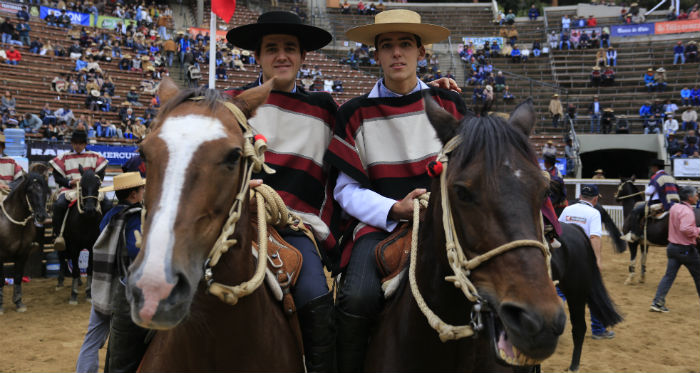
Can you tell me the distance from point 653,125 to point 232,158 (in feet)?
92.8

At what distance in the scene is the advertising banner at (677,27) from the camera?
106ft

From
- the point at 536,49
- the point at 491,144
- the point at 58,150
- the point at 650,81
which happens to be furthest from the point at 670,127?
the point at 491,144

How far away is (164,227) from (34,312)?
8.04 metres

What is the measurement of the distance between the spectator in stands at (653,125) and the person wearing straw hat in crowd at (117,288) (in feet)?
87.2

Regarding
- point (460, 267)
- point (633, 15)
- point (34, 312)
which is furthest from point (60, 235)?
point (633, 15)

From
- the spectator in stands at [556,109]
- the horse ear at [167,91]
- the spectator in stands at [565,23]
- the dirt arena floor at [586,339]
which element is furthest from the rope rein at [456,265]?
the spectator in stands at [565,23]

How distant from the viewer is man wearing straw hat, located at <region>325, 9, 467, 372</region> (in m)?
2.84

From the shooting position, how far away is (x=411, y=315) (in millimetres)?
2494

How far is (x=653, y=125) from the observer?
25.5m

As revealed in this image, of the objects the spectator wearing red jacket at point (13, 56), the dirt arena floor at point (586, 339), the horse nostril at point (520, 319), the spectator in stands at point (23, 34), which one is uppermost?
the spectator in stands at point (23, 34)

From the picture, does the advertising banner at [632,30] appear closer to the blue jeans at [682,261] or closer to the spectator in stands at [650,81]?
the spectator in stands at [650,81]

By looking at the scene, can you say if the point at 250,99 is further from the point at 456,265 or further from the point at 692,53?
the point at 692,53

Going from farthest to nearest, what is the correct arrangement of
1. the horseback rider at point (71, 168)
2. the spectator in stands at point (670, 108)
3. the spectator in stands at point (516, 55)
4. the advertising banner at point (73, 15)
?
the spectator in stands at point (516, 55) → the advertising banner at point (73, 15) → the spectator in stands at point (670, 108) → the horseback rider at point (71, 168)

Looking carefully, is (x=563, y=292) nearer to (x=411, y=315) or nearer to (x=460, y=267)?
(x=411, y=315)
